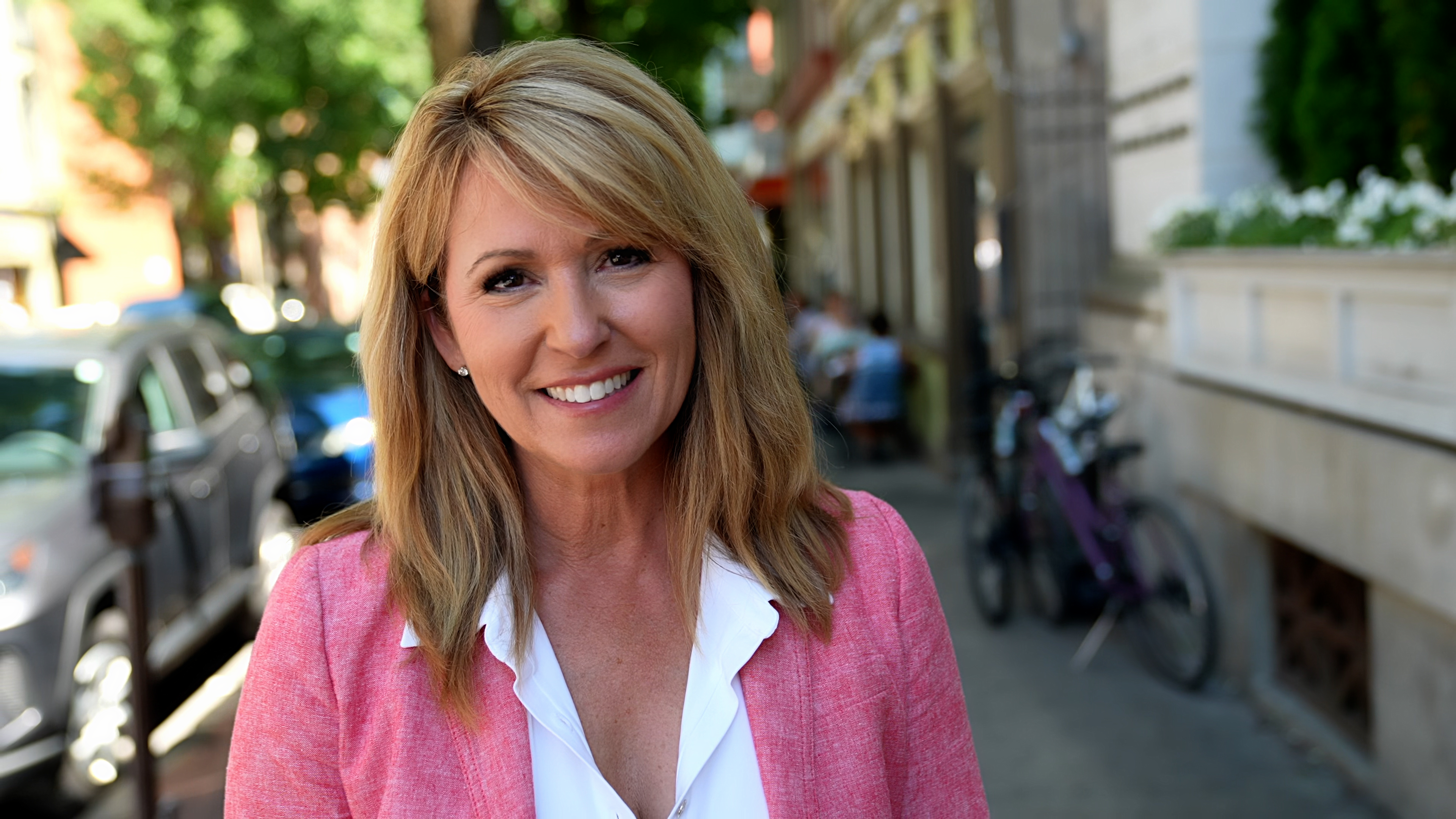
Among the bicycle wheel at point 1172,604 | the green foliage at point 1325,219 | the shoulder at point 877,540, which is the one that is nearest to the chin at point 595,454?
the shoulder at point 877,540

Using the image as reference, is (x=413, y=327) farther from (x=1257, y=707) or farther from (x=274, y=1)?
(x=274, y=1)

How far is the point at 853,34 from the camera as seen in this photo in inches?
687

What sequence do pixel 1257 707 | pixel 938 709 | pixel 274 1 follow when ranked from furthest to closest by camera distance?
pixel 274 1, pixel 1257 707, pixel 938 709

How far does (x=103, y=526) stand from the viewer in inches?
185

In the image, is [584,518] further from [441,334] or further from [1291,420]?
[1291,420]

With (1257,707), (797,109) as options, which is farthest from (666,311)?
(797,109)

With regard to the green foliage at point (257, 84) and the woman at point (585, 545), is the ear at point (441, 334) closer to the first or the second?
the woman at point (585, 545)

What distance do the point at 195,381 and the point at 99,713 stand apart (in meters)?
2.53

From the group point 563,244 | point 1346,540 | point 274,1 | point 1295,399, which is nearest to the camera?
point 563,244

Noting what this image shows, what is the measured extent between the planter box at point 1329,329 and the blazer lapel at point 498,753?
3.37 m

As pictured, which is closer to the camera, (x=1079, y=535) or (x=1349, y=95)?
(x=1349, y=95)

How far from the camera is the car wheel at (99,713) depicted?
5.44 meters

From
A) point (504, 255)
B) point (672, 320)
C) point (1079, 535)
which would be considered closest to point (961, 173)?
point (1079, 535)

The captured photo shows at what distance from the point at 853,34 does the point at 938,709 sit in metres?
16.3
